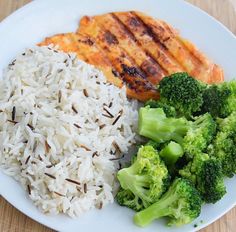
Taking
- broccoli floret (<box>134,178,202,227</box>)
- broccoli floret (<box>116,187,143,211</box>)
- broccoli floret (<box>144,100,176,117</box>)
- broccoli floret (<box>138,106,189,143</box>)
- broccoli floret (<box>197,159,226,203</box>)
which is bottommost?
broccoli floret (<box>116,187,143,211</box>)

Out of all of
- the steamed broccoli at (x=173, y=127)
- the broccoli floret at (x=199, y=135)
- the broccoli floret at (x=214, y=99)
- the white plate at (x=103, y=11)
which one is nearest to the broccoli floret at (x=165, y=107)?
the steamed broccoli at (x=173, y=127)

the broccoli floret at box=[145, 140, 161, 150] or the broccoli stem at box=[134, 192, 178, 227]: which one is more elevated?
the broccoli floret at box=[145, 140, 161, 150]

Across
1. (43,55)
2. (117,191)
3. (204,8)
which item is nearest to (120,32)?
(43,55)

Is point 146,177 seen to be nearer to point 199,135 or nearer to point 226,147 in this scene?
point 199,135

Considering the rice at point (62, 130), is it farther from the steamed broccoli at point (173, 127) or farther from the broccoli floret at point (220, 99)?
the broccoli floret at point (220, 99)

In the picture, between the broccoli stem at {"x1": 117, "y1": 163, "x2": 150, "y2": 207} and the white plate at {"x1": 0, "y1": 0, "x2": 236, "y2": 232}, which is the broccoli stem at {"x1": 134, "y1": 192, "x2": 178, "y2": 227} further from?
the white plate at {"x1": 0, "y1": 0, "x2": 236, "y2": 232}

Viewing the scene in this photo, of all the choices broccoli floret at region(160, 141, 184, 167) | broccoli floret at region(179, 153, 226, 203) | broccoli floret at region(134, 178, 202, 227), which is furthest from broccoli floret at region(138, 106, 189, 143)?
broccoli floret at region(134, 178, 202, 227)

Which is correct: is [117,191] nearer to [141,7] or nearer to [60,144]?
[60,144]
